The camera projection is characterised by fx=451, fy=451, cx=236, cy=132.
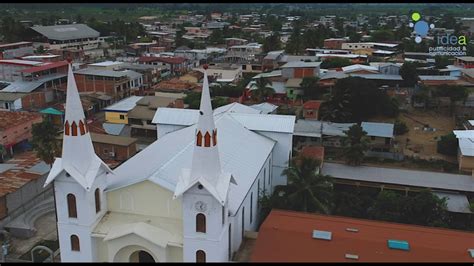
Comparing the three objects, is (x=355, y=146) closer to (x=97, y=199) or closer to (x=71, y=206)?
(x=97, y=199)

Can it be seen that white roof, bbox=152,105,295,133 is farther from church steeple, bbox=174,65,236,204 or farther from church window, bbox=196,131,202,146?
church window, bbox=196,131,202,146

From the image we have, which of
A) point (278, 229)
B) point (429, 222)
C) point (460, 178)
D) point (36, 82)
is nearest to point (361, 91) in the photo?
point (460, 178)

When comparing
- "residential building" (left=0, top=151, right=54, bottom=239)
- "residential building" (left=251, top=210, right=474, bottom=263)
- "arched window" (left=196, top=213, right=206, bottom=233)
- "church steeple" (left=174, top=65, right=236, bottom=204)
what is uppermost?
"church steeple" (left=174, top=65, right=236, bottom=204)

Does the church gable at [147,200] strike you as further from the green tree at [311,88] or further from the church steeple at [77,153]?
the green tree at [311,88]

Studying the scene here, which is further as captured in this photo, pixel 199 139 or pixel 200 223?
pixel 200 223

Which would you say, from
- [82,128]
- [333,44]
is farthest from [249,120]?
[333,44]

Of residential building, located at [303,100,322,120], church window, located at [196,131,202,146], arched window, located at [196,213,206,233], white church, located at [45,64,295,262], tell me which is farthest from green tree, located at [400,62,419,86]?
arched window, located at [196,213,206,233]
